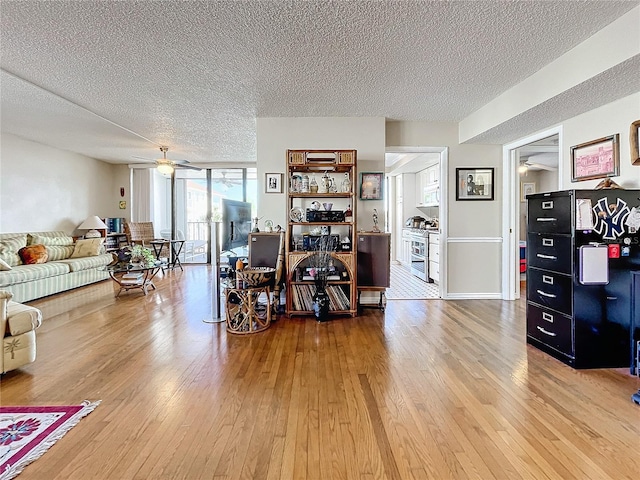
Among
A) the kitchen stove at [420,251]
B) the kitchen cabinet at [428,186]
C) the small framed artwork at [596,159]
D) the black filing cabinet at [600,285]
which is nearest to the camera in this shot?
the black filing cabinet at [600,285]

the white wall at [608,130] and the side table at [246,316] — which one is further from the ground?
the white wall at [608,130]

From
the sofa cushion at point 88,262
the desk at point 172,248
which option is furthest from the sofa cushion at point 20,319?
the desk at point 172,248

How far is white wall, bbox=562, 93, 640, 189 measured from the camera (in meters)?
2.87

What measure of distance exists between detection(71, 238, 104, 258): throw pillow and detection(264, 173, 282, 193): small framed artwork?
3933 mm

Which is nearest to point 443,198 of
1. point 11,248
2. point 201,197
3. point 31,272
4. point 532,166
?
point 532,166

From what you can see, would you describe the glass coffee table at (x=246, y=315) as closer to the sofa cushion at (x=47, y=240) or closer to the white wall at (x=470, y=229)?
the white wall at (x=470, y=229)

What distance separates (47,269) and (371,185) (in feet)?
15.6

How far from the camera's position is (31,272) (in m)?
4.62

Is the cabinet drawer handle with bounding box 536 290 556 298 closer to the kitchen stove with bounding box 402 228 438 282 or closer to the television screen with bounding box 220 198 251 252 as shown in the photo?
the television screen with bounding box 220 198 251 252

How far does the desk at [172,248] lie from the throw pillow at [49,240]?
1.57m

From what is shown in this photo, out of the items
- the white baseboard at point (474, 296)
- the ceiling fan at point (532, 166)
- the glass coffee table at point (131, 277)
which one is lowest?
the white baseboard at point (474, 296)

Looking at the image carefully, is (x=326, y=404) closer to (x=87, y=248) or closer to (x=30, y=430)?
(x=30, y=430)

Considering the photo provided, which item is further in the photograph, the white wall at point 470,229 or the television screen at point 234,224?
the white wall at point 470,229

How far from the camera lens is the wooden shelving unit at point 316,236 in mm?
3996
